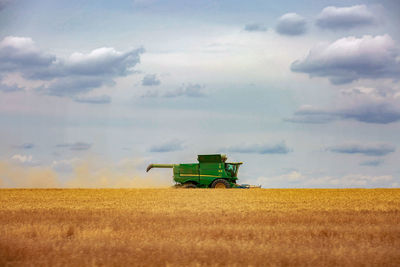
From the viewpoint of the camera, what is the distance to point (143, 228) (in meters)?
17.4

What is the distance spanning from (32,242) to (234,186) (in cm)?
2799

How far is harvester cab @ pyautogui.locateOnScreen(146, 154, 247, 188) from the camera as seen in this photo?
40.7 metres

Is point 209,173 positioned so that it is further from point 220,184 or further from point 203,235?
point 203,235

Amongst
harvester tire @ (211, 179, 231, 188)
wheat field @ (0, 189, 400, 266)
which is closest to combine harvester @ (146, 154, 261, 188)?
harvester tire @ (211, 179, 231, 188)

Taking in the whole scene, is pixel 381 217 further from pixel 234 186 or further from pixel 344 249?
pixel 234 186

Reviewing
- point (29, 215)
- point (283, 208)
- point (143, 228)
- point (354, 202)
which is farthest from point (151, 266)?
point (354, 202)

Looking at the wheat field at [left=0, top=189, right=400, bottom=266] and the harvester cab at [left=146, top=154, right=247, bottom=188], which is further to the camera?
the harvester cab at [left=146, top=154, right=247, bottom=188]

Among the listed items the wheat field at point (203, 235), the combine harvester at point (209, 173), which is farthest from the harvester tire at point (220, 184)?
the wheat field at point (203, 235)

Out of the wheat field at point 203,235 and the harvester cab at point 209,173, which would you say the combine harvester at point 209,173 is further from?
the wheat field at point 203,235

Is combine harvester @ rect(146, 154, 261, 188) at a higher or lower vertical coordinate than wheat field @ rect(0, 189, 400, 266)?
higher

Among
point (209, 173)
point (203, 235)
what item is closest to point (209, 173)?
point (209, 173)

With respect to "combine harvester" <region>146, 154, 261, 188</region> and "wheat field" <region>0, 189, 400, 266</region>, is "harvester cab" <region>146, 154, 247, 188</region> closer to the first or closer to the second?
"combine harvester" <region>146, 154, 261, 188</region>

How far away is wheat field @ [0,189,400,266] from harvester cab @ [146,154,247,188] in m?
12.9

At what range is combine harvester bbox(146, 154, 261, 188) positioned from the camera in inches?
1603
